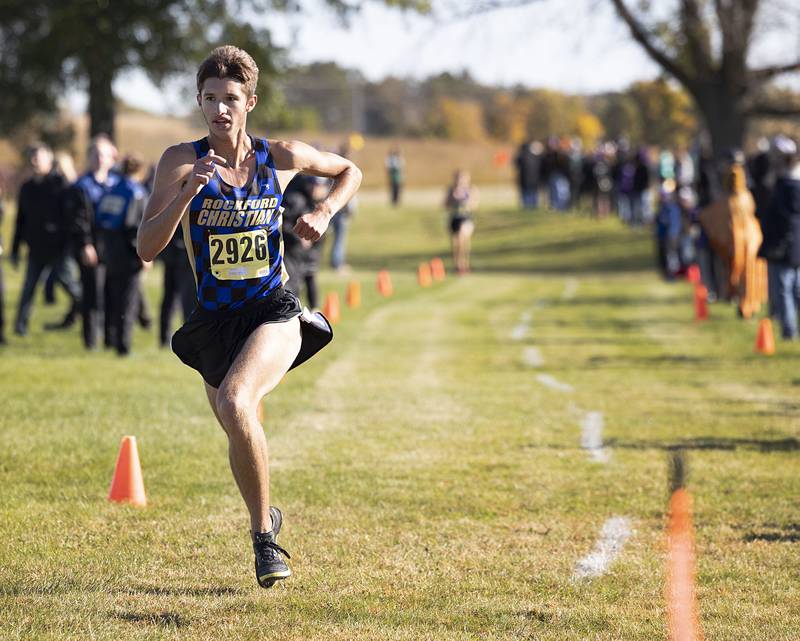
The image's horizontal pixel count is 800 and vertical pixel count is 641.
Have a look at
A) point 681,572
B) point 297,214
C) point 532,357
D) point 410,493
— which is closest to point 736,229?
point 532,357

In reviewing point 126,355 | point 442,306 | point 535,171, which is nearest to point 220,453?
point 126,355

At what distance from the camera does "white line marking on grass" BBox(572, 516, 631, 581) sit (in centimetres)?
563

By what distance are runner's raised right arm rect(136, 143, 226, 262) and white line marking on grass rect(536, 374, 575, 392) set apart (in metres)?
7.10

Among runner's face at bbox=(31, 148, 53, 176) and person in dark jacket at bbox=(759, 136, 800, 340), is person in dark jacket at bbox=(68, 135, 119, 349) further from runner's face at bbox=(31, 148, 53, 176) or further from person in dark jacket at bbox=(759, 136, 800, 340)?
person in dark jacket at bbox=(759, 136, 800, 340)

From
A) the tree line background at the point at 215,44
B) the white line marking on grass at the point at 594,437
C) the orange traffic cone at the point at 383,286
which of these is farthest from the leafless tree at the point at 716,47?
the white line marking on grass at the point at 594,437

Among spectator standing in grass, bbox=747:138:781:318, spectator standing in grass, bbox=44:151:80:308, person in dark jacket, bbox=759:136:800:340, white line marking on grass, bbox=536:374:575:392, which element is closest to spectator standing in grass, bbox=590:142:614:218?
spectator standing in grass, bbox=747:138:781:318

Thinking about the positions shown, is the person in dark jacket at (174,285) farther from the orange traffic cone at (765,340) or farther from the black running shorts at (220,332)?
the black running shorts at (220,332)

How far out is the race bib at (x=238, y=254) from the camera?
5293 mm

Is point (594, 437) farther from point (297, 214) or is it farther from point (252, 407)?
point (297, 214)

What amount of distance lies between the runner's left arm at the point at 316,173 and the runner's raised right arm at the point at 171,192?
1.03 ft

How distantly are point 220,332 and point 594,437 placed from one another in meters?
4.53

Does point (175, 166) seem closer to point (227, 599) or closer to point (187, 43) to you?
point (227, 599)

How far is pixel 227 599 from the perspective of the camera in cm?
514

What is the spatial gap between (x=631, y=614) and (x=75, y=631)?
214 centimetres
